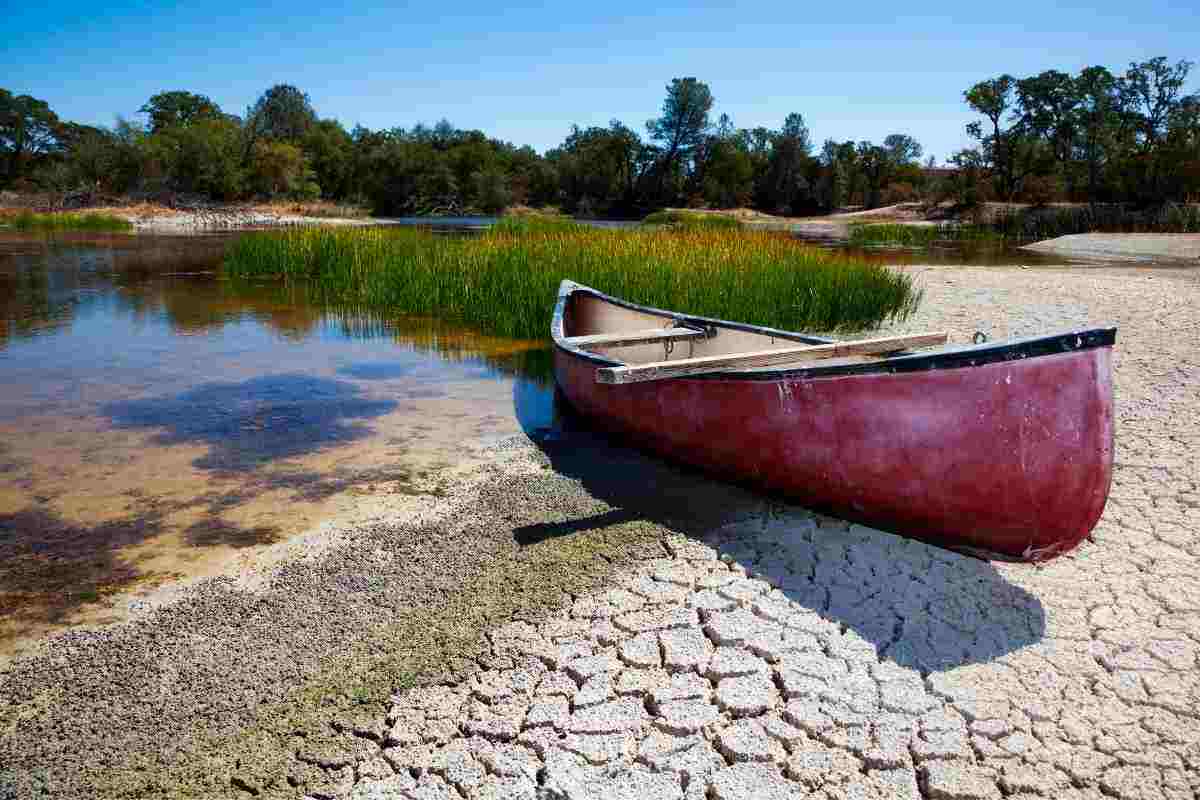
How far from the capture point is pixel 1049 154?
4597 cm

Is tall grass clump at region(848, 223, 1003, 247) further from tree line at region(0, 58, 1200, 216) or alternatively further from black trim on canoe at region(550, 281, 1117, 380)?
black trim on canoe at region(550, 281, 1117, 380)

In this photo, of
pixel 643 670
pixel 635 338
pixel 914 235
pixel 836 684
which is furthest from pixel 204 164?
pixel 836 684

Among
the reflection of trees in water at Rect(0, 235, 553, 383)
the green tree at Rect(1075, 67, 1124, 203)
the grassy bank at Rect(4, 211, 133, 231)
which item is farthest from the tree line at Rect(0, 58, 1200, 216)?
the reflection of trees in water at Rect(0, 235, 553, 383)

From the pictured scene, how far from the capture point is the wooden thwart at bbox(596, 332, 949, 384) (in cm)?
422

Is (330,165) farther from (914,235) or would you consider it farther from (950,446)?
(950,446)

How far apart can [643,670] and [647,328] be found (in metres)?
4.76

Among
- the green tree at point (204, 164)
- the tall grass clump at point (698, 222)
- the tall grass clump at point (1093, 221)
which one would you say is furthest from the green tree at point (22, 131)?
the tall grass clump at point (1093, 221)

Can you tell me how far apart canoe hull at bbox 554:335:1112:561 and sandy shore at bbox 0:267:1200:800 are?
1.10 ft

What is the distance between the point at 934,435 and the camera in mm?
3094

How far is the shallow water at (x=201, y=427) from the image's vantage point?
3.72 meters

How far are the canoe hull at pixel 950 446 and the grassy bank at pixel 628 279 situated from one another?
5603mm

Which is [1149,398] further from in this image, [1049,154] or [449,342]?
[1049,154]

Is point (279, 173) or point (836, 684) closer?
point (836, 684)

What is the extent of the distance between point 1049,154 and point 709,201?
90.2 feet
